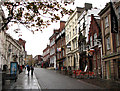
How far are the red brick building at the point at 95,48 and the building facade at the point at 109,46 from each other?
1.57 meters

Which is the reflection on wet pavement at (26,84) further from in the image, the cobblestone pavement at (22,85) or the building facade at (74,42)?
the building facade at (74,42)

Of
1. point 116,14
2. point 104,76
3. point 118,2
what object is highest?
point 118,2

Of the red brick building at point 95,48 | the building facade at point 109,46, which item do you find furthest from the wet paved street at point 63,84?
the red brick building at point 95,48

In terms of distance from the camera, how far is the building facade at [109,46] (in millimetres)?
21031

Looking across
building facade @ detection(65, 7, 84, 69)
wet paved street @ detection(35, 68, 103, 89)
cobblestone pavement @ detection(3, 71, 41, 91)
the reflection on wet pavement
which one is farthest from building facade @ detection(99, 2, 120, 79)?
building facade @ detection(65, 7, 84, 69)

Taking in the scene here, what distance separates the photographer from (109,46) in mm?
23312

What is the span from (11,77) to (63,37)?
119ft

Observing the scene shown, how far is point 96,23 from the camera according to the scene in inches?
1085

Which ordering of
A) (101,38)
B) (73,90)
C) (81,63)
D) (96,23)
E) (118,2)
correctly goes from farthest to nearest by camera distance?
(81,63) → (96,23) → (101,38) → (118,2) → (73,90)

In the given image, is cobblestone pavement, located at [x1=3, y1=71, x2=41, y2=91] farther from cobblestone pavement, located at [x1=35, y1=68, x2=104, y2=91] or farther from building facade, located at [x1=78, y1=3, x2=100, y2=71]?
building facade, located at [x1=78, y1=3, x2=100, y2=71]

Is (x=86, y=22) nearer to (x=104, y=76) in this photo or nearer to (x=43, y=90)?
(x=104, y=76)

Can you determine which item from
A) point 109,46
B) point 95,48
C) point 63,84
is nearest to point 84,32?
point 95,48

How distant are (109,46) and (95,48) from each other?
4141 millimetres

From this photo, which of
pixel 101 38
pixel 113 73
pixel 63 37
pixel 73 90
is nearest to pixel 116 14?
pixel 101 38
